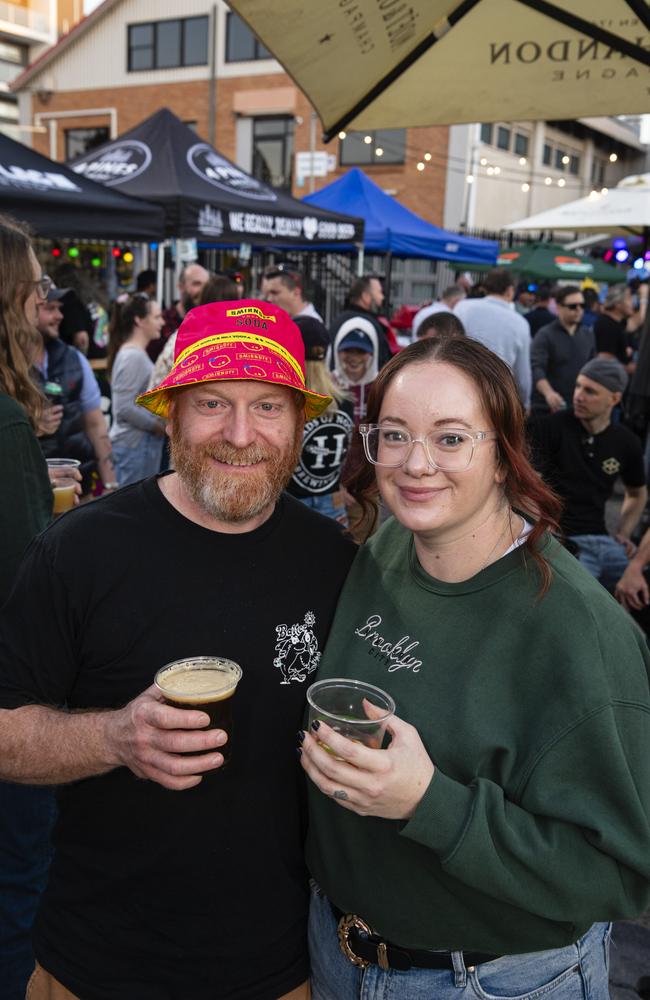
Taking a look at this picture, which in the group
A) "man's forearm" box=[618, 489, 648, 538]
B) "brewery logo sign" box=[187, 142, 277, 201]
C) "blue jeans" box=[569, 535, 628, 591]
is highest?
"brewery logo sign" box=[187, 142, 277, 201]

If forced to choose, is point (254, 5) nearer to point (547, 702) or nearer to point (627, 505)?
point (547, 702)

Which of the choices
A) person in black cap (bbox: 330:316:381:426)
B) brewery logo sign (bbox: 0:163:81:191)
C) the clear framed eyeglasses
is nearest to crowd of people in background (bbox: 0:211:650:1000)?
the clear framed eyeglasses

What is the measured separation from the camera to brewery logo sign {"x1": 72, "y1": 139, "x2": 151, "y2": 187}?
877cm

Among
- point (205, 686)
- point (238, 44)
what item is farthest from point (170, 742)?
point (238, 44)

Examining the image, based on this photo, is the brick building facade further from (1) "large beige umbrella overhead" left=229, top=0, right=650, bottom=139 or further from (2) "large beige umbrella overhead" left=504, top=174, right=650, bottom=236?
(1) "large beige umbrella overhead" left=229, top=0, right=650, bottom=139

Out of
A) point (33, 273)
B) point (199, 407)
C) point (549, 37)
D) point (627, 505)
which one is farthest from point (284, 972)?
point (627, 505)

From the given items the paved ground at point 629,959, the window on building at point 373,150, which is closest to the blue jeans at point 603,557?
the paved ground at point 629,959

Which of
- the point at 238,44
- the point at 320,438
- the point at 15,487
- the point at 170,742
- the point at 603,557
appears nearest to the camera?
the point at 170,742

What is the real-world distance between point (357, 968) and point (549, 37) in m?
3.01

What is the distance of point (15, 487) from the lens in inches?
88.0

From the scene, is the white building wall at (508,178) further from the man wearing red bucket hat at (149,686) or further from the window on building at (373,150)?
the man wearing red bucket hat at (149,686)

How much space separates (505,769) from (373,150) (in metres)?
26.7

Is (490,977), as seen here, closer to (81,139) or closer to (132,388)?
(132,388)

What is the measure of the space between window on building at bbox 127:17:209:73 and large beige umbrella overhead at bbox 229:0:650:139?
27567 millimetres
